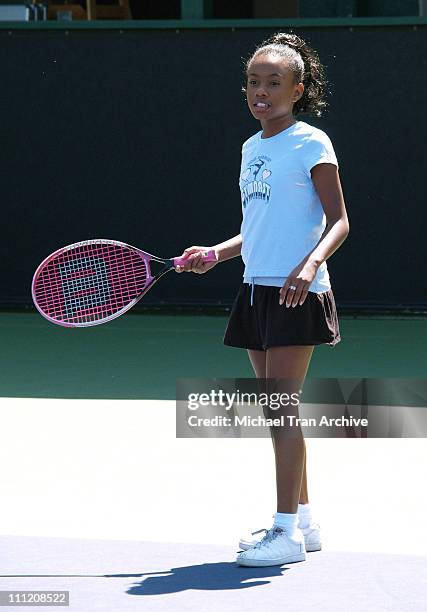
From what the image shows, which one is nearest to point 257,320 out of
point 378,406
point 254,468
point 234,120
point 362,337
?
point 254,468

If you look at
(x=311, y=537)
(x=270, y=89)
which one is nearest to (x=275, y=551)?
(x=311, y=537)

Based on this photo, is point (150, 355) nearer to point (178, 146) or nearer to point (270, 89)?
point (178, 146)

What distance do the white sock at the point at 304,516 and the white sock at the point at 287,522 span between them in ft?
0.42

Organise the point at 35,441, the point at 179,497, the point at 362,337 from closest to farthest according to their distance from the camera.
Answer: the point at 179,497 → the point at 35,441 → the point at 362,337

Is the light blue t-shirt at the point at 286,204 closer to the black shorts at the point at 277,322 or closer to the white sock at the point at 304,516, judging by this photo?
the black shorts at the point at 277,322

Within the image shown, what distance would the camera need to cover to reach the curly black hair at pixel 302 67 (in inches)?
171

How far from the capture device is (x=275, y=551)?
412 centimetres

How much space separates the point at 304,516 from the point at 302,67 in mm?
1449

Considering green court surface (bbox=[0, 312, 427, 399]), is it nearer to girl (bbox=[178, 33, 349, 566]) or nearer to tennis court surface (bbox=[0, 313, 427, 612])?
tennis court surface (bbox=[0, 313, 427, 612])

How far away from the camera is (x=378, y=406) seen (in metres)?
7.12

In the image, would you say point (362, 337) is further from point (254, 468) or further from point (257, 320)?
point (257, 320)

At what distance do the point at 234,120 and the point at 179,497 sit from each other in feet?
19.5

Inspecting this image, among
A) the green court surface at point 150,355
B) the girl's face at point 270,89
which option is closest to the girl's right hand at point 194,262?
the girl's face at point 270,89

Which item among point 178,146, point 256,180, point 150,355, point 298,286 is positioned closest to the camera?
point 298,286
